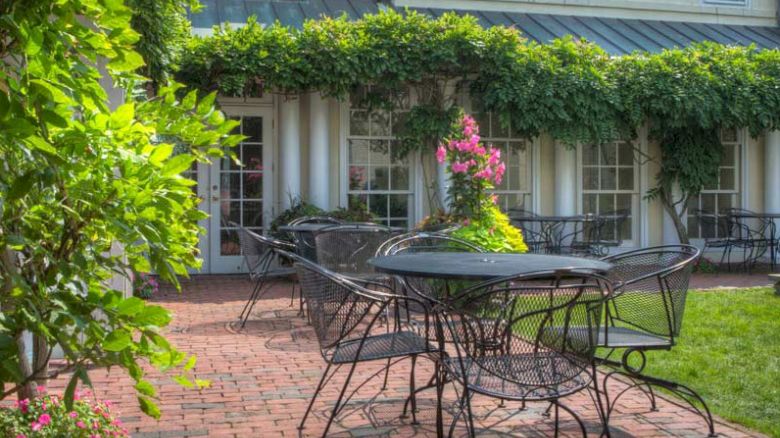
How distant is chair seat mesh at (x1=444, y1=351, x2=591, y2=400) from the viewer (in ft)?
10.9

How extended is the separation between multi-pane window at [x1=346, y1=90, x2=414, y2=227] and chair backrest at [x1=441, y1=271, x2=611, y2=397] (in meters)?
7.56

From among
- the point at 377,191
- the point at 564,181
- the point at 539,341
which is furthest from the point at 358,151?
the point at 539,341

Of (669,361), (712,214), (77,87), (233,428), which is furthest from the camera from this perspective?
(712,214)

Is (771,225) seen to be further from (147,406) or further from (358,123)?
(147,406)

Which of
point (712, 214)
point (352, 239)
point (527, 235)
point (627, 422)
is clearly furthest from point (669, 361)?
point (712, 214)

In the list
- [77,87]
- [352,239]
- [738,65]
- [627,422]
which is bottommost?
[627,422]

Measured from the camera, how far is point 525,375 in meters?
3.39

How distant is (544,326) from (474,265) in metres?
0.73

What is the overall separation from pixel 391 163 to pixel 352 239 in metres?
4.62

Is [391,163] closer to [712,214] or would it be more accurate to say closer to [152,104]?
[712,214]

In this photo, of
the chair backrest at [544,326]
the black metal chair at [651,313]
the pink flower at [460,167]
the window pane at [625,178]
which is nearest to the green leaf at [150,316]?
the chair backrest at [544,326]

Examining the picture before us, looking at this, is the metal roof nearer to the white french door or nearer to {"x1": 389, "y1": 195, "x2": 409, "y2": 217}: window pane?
the white french door

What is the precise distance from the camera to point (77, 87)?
1.92 metres

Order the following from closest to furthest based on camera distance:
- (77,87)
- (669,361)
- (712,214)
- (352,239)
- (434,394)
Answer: (77,87), (434,394), (669,361), (352,239), (712,214)
